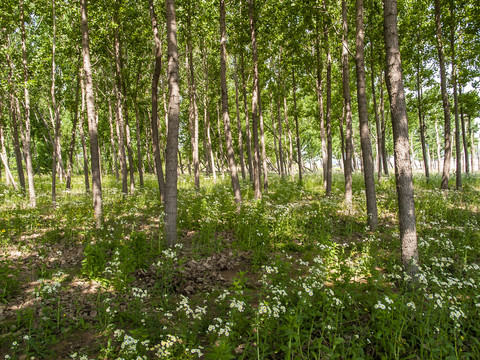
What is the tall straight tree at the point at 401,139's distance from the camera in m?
5.45

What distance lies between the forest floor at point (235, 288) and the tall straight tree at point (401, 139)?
1.44 ft

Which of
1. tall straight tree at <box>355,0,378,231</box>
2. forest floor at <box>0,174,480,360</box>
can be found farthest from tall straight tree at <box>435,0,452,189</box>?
tall straight tree at <box>355,0,378,231</box>

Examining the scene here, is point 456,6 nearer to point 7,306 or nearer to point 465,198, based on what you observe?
point 465,198

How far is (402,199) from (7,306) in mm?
8310

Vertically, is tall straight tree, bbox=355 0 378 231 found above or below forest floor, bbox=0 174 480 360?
above

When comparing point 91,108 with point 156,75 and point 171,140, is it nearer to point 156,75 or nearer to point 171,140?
point 156,75

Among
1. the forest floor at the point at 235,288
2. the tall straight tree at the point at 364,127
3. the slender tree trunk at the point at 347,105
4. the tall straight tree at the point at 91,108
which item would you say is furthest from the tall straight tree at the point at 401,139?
the tall straight tree at the point at 91,108

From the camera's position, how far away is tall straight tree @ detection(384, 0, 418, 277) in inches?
215

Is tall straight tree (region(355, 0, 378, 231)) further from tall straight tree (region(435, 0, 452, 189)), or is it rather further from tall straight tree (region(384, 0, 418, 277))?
tall straight tree (region(435, 0, 452, 189))

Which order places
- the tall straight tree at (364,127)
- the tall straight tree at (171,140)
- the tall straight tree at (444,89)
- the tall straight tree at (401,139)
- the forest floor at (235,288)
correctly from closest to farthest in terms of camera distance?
the forest floor at (235,288)
the tall straight tree at (401,139)
the tall straight tree at (171,140)
the tall straight tree at (364,127)
the tall straight tree at (444,89)

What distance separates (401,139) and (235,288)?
15.5 ft

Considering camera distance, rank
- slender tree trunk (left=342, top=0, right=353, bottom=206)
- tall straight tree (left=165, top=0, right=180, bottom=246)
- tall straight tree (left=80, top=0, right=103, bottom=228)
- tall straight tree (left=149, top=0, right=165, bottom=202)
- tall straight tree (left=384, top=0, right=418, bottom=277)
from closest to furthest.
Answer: tall straight tree (left=384, top=0, right=418, bottom=277) → tall straight tree (left=165, top=0, right=180, bottom=246) → tall straight tree (left=80, top=0, right=103, bottom=228) → tall straight tree (left=149, top=0, right=165, bottom=202) → slender tree trunk (left=342, top=0, right=353, bottom=206)

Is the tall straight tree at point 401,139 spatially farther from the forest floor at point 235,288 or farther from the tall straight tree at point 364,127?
Answer: the tall straight tree at point 364,127

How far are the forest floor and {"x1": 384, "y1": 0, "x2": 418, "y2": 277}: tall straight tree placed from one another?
44cm
